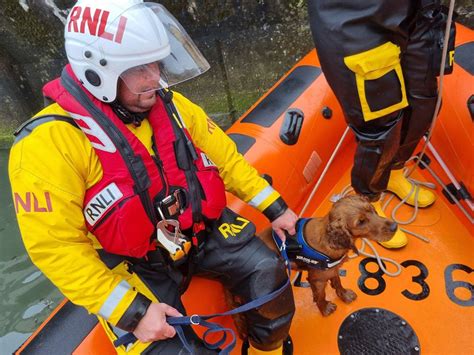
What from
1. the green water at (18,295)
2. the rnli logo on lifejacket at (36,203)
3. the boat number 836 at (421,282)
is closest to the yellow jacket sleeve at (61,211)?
the rnli logo on lifejacket at (36,203)

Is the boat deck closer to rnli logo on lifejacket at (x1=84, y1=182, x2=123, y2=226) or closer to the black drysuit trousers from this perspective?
the black drysuit trousers

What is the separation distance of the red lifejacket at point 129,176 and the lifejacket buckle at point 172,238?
0.09 ft

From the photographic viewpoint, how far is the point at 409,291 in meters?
2.04

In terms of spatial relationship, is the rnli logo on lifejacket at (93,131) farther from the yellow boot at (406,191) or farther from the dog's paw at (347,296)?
the yellow boot at (406,191)

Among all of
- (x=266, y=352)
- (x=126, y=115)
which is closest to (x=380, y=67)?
(x=126, y=115)

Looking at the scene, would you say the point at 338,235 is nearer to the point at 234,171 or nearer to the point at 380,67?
the point at 234,171

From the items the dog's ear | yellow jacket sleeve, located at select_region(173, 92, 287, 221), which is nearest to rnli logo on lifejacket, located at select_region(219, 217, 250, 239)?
yellow jacket sleeve, located at select_region(173, 92, 287, 221)

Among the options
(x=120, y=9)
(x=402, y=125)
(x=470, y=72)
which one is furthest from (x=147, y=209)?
(x=470, y=72)

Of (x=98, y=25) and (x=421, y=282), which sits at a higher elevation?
(x=98, y=25)

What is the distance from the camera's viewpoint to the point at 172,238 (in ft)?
4.98

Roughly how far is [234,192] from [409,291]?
101 centimetres

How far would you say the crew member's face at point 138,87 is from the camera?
1381 millimetres

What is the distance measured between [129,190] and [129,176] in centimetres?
5

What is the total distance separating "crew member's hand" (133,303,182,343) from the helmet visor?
2.47 feet
